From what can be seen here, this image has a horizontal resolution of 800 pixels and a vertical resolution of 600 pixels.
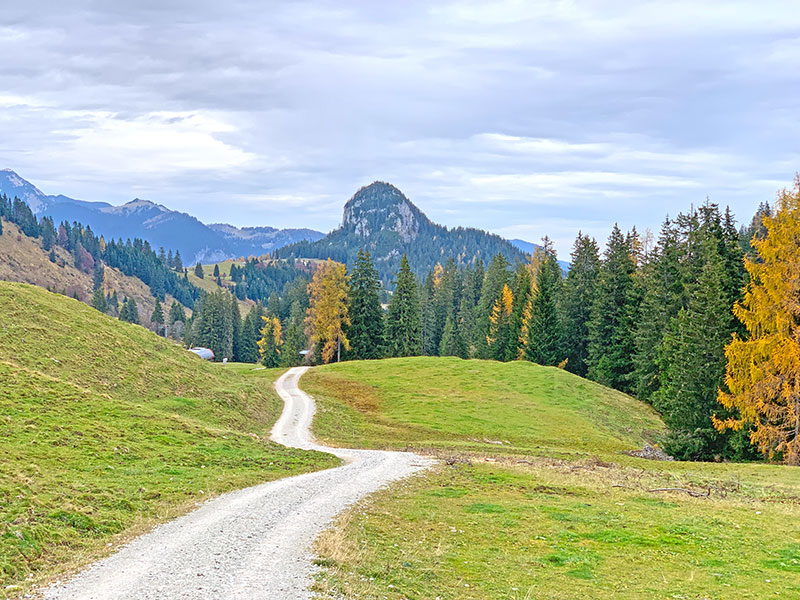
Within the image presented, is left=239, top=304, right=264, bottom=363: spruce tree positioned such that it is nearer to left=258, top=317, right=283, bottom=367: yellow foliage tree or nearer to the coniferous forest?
left=258, top=317, right=283, bottom=367: yellow foliage tree

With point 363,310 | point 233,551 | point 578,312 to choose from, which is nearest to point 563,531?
point 233,551

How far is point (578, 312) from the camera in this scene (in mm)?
84188

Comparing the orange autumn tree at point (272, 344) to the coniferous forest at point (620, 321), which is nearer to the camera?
the coniferous forest at point (620, 321)

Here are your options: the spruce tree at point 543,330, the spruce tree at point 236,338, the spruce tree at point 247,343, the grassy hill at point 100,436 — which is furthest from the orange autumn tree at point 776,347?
the spruce tree at point 236,338

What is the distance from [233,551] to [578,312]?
7688 cm

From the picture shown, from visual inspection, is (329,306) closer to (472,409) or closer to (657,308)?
(472,409)

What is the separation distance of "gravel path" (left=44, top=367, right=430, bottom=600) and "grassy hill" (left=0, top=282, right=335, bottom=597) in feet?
2.79

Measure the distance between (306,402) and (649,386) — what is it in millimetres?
38636

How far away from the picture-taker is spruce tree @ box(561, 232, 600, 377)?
8369 cm

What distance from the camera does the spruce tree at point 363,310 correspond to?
82.2 m

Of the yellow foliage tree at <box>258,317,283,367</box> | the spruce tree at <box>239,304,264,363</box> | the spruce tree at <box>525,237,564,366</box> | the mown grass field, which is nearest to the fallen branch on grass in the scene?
the mown grass field

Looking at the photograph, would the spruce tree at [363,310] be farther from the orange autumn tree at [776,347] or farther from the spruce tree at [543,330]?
the orange autumn tree at [776,347]

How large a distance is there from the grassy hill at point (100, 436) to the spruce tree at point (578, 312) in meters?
49.6

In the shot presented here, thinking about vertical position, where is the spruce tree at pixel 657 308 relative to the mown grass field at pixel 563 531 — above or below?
above
